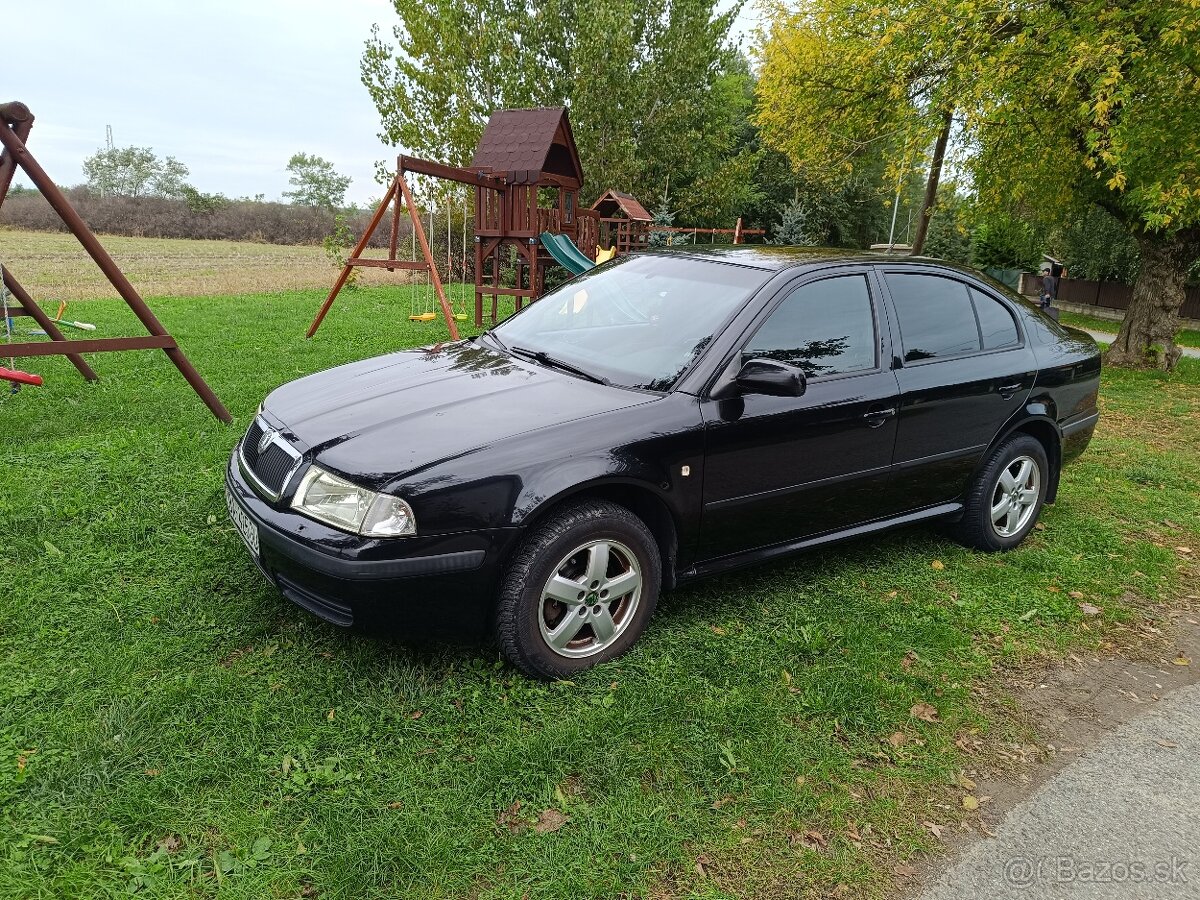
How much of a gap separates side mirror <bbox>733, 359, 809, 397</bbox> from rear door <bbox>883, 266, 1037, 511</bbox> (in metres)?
0.99

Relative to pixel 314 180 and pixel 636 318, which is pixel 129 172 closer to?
pixel 314 180

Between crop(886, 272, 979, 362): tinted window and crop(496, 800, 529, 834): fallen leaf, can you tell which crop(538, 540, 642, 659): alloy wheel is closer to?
crop(496, 800, 529, 834): fallen leaf

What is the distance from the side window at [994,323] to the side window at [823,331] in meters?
0.91

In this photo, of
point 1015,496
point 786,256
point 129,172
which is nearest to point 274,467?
point 786,256

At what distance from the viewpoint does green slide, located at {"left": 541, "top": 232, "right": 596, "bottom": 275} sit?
12.9 metres

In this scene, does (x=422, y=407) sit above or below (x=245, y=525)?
above

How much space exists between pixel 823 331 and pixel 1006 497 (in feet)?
5.73

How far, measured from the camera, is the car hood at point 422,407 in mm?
2938

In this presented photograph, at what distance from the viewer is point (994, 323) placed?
4.55 meters

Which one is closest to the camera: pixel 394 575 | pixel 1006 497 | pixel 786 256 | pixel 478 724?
pixel 394 575

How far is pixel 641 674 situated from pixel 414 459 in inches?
49.7

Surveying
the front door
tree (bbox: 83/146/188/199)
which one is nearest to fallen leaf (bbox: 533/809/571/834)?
the front door

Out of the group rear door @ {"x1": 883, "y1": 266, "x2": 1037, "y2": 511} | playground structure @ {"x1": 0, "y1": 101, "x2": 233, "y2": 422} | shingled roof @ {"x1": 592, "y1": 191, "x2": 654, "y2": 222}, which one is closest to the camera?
rear door @ {"x1": 883, "y1": 266, "x2": 1037, "y2": 511}

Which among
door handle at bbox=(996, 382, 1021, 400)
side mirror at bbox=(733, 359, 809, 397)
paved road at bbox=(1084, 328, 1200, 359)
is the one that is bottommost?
paved road at bbox=(1084, 328, 1200, 359)
